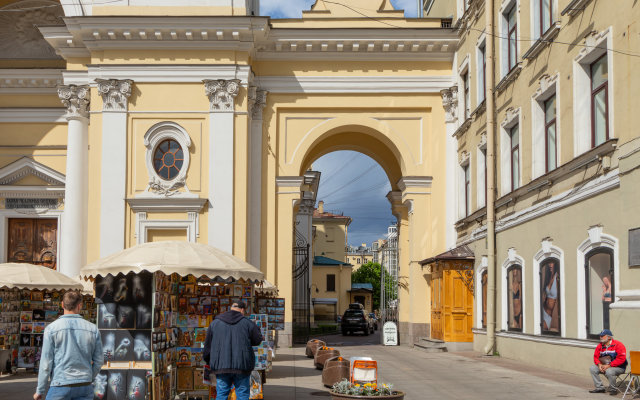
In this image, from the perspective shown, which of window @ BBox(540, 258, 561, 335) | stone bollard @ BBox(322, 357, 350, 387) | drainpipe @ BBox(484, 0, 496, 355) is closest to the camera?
stone bollard @ BBox(322, 357, 350, 387)

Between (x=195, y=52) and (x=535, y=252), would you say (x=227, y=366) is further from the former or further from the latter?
(x=195, y=52)

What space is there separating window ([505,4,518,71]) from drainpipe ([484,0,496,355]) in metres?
0.82

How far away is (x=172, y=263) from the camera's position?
12.4m

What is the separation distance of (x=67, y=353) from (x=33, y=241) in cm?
2411

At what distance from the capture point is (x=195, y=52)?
28422 mm

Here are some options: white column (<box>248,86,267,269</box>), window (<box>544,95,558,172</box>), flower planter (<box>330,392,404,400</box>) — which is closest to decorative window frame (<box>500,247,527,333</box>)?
window (<box>544,95,558,172</box>)

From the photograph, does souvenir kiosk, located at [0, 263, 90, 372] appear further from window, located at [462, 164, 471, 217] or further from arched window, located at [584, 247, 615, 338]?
window, located at [462, 164, 471, 217]

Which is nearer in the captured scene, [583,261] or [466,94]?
[583,261]

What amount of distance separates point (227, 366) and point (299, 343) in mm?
21245

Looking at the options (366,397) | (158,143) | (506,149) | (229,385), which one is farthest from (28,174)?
(366,397)

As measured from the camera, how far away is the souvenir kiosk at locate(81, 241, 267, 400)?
12352 mm

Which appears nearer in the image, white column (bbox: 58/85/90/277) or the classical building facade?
the classical building facade

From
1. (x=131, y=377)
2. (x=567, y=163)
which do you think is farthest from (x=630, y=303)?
(x=131, y=377)

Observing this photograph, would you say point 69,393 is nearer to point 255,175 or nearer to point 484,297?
point 484,297
